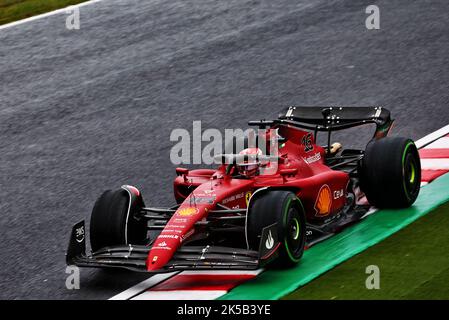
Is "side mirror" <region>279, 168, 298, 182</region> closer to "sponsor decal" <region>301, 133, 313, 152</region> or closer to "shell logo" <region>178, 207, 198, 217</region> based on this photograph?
"sponsor decal" <region>301, 133, 313, 152</region>

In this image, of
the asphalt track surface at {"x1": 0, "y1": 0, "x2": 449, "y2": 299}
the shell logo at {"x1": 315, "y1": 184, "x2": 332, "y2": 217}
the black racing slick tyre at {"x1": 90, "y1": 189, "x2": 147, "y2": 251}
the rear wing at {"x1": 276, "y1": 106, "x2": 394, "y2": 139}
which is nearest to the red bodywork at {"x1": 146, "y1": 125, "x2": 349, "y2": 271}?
the shell logo at {"x1": 315, "y1": 184, "x2": 332, "y2": 217}

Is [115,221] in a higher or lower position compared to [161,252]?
higher

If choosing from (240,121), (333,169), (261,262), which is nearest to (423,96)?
(240,121)

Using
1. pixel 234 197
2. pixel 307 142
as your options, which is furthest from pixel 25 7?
pixel 234 197

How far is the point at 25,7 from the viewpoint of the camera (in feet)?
61.2

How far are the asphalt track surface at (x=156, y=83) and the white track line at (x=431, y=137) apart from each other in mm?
125

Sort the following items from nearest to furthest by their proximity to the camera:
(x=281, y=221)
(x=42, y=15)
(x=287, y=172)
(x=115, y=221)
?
(x=281, y=221) < (x=115, y=221) < (x=287, y=172) < (x=42, y=15)

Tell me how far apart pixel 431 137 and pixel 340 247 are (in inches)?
146

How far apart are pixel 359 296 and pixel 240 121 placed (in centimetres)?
556

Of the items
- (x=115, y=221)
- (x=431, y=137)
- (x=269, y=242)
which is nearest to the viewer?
(x=269, y=242)

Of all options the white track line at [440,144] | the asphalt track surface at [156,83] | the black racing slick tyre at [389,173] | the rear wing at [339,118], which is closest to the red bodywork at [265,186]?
the black racing slick tyre at [389,173]

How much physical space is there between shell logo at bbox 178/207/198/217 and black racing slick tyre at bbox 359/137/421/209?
1957 millimetres

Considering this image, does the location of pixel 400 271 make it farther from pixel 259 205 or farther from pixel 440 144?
pixel 440 144

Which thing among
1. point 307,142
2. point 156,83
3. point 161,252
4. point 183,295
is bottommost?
point 183,295
